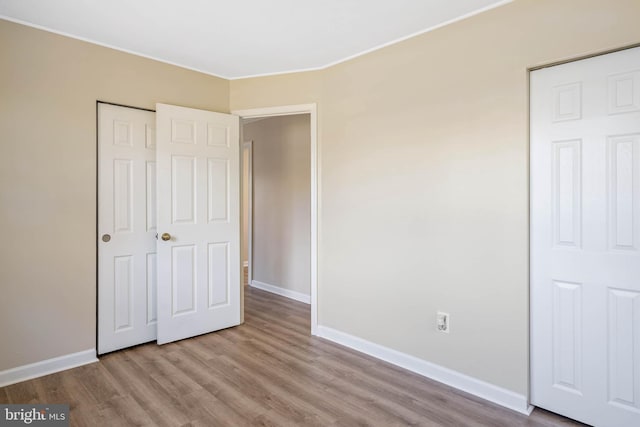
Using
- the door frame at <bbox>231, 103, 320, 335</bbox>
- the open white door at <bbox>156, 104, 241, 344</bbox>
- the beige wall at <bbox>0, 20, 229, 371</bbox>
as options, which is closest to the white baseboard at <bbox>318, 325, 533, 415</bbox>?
the door frame at <bbox>231, 103, 320, 335</bbox>

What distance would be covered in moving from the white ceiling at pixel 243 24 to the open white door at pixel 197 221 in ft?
1.99

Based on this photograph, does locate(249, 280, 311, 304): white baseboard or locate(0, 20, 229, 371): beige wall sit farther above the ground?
locate(0, 20, 229, 371): beige wall

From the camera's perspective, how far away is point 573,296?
2.03 m

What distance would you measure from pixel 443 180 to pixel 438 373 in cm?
137

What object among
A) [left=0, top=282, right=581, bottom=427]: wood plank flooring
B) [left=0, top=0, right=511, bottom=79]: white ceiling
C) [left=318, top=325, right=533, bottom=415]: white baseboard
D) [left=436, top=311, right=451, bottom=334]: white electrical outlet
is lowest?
[left=0, top=282, right=581, bottom=427]: wood plank flooring

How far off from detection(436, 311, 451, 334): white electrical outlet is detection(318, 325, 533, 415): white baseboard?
273 mm

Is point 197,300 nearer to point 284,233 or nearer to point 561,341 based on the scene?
point 284,233

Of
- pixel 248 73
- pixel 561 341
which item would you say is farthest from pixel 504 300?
pixel 248 73

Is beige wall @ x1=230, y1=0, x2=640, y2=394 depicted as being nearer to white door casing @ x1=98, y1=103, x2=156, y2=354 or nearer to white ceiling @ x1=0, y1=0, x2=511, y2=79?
white ceiling @ x1=0, y1=0, x2=511, y2=79

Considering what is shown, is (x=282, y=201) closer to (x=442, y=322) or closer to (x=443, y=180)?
(x=443, y=180)

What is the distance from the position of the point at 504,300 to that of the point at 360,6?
6.79ft

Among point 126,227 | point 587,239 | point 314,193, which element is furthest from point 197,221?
point 587,239

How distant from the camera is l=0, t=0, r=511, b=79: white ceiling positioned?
2264mm

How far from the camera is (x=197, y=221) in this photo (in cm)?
331
